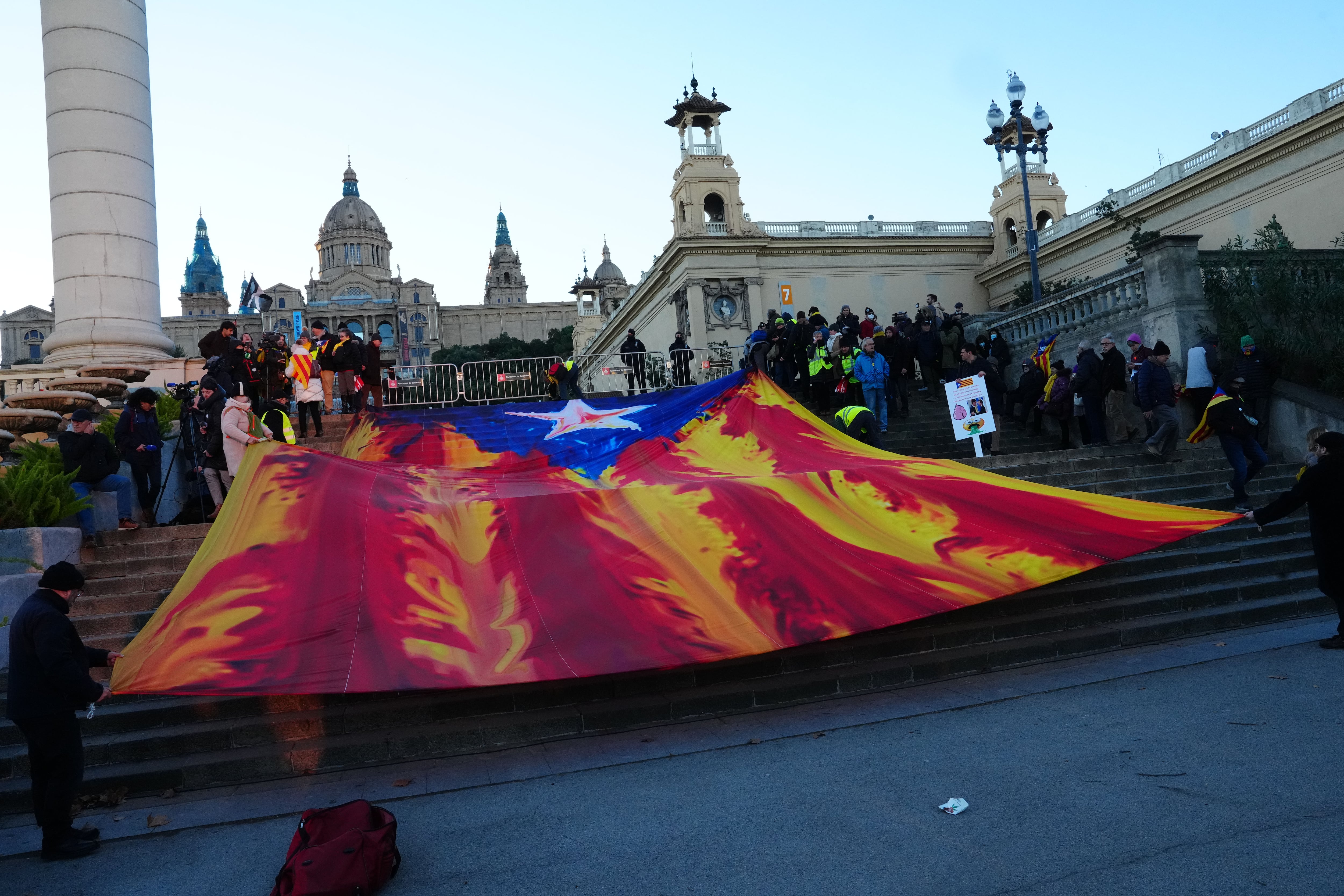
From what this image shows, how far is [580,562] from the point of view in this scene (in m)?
7.27

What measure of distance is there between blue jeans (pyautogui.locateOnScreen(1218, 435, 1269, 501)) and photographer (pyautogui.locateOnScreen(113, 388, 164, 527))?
1235 cm

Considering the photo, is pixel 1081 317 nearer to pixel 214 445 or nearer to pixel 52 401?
pixel 214 445

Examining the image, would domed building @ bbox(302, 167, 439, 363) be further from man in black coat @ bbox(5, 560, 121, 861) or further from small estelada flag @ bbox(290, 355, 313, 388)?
man in black coat @ bbox(5, 560, 121, 861)

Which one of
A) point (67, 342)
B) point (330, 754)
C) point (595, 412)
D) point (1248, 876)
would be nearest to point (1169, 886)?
point (1248, 876)

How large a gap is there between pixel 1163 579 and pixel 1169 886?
600 centimetres

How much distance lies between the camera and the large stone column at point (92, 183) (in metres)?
15.8

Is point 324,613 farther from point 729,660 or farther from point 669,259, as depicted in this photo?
point 669,259

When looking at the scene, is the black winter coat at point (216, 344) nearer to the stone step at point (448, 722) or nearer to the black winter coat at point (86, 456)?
the black winter coat at point (86, 456)

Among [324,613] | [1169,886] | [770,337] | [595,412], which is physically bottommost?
[1169,886]

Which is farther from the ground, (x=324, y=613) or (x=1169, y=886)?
(x=324, y=613)

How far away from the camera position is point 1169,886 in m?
3.81

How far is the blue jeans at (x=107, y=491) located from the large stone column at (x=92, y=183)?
23.9 feet

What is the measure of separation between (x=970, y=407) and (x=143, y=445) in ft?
35.0

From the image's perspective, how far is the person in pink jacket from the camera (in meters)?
9.97
